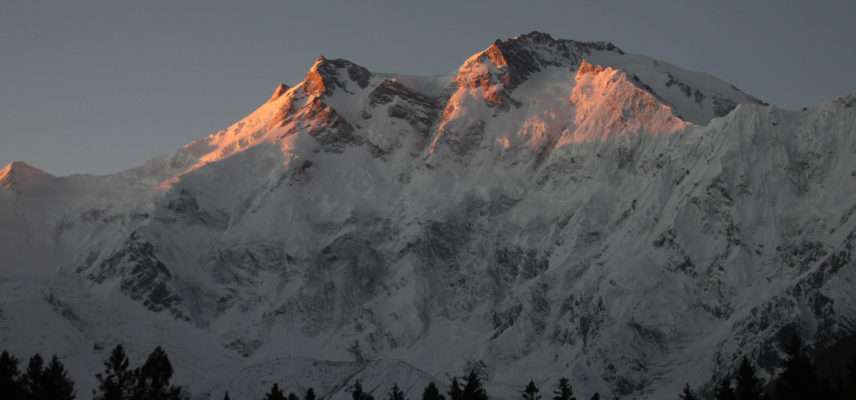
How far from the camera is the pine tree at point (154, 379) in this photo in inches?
5876

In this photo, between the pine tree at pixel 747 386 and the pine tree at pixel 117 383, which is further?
the pine tree at pixel 747 386

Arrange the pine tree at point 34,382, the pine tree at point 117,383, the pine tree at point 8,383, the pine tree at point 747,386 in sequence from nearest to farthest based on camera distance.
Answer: the pine tree at point 8,383
the pine tree at point 117,383
the pine tree at point 34,382
the pine tree at point 747,386

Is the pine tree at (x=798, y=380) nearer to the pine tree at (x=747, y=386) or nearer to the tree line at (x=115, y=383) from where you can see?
the pine tree at (x=747, y=386)

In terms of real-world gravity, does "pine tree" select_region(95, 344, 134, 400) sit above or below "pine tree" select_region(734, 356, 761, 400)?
below

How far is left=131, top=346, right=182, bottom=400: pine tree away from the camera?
149 m

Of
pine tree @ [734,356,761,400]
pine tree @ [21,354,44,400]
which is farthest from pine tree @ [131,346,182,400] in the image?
pine tree @ [734,356,761,400]

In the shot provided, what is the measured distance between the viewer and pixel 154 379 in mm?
150000

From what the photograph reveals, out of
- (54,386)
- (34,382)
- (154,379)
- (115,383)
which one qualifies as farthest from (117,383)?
(34,382)

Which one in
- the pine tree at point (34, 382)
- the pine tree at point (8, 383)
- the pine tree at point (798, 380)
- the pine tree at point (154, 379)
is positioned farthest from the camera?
the pine tree at point (798, 380)

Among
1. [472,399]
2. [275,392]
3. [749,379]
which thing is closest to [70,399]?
[275,392]

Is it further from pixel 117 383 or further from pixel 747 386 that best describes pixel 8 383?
pixel 747 386

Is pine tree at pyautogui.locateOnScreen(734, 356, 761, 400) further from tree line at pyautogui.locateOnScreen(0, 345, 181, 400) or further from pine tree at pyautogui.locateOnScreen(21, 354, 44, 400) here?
pine tree at pyautogui.locateOnScreen(21, 354, 44, 400)

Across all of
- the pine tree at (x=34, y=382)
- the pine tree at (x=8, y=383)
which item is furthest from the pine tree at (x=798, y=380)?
the pine tree at (x=8, y=383)

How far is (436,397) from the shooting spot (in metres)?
189
